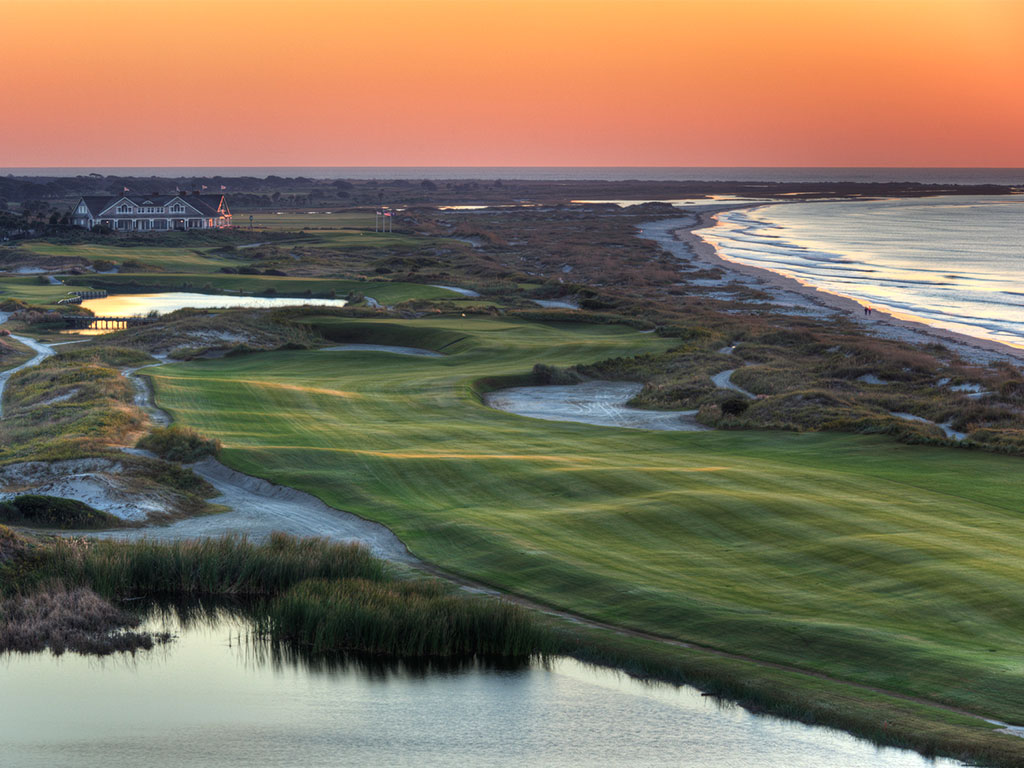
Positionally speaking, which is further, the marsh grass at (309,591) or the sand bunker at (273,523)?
the sand bunker at (273,523)

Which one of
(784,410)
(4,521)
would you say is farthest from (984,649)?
(784,410)

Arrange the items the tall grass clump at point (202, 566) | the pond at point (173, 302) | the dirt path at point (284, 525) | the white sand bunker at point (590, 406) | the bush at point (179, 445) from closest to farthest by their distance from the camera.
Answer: the dirt path at point (284, 525) → the tall grass clump at point (202, 566) → the bush at point (179, 445) → the white sand bunker at point (590, 406) → the pond at point (173, 302)

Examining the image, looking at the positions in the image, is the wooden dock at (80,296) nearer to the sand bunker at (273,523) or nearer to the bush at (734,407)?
the bush at (734,407)

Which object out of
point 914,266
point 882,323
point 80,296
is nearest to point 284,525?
point 882,323

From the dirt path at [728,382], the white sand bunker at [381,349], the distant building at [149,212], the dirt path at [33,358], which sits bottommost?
the dirt path at [33,358]

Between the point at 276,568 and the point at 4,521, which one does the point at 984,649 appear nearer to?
the point at 276,568

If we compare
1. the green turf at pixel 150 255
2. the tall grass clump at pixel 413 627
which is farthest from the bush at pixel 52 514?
the green turf at pixel 150 255

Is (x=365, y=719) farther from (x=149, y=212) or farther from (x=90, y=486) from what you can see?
(x=149, y=212)
